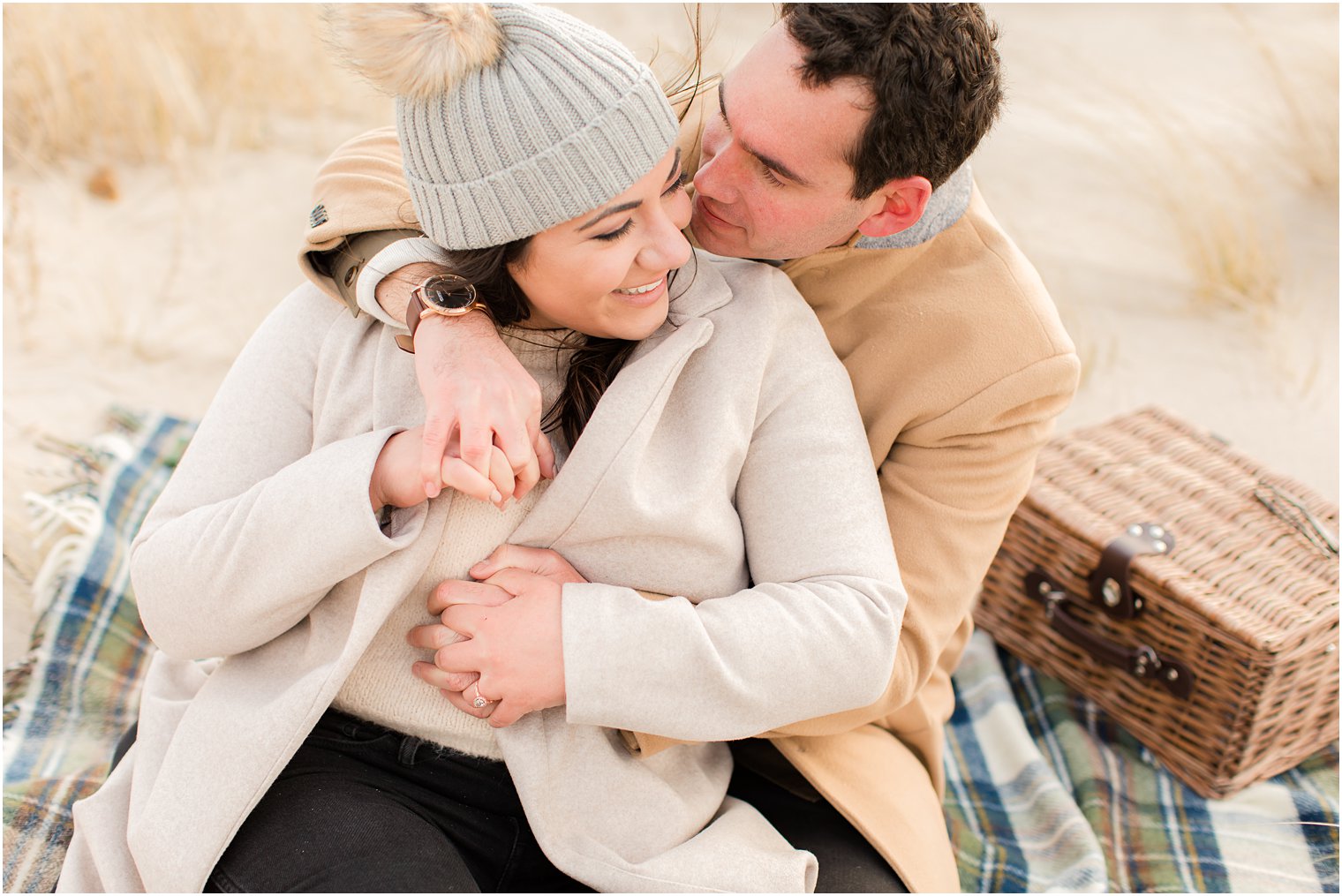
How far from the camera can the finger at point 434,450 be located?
178cm

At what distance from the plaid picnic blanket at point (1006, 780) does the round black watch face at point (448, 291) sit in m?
1.52

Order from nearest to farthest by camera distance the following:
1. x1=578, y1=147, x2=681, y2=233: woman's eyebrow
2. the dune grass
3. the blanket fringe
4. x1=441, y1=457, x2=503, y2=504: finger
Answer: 1. x1=441, y1=457, x2=503, y2=504: finger
2. x1=578, y1=147, x2=681, y2=233: woman's eyebrow
3. the blanket fringe
4. the dune grass

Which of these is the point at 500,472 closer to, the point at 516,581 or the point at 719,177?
the point at 516,581

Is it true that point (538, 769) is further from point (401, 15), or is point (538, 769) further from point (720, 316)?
point (401, 15)

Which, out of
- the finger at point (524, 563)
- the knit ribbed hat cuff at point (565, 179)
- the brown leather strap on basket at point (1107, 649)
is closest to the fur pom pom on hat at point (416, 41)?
the knit ribbed hat cuff at point (565, 179)

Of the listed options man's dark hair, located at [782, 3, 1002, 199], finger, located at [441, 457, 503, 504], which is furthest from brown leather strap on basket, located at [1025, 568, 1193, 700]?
finger, located at [441, 457, 503, 504]

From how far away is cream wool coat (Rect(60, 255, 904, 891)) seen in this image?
6.14 feet

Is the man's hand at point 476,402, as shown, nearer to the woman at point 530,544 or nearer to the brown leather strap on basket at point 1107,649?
the woman at point 530,544

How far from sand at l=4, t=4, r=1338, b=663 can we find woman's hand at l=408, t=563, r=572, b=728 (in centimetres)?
211

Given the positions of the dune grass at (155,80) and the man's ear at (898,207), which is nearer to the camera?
the man's ear at (898,207)

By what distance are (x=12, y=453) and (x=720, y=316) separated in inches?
109

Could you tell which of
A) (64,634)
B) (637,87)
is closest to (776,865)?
(637,87)

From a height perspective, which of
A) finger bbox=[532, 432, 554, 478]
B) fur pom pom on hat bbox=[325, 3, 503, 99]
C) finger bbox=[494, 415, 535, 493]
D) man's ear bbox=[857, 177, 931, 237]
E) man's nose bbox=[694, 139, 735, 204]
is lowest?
finger bbox=[532, 432, 554, 478]

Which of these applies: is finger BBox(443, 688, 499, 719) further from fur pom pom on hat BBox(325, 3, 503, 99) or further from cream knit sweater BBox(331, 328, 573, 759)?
fur pom pom on hat BBox(325, 3, 503, 99)
